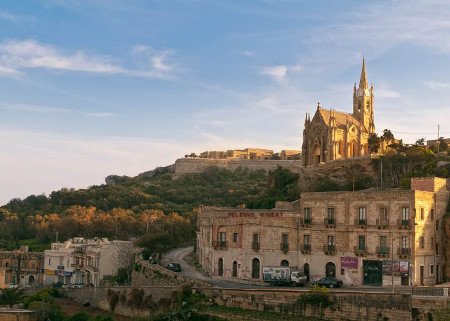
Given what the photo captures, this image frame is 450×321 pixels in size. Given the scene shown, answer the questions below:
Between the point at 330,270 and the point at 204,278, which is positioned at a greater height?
the point at 330,270

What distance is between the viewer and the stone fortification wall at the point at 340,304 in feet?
122

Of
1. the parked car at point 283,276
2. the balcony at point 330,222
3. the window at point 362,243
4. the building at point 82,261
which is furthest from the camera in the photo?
the building at point 82,261

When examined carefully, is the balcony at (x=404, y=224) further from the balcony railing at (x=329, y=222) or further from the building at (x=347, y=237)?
the balcony railing at (x=329, y=222)

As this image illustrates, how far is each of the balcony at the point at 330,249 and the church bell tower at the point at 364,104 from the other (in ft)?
176

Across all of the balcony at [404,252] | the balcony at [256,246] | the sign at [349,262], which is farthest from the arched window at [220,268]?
the balcony at [404,252]

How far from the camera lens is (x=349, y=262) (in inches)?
1901

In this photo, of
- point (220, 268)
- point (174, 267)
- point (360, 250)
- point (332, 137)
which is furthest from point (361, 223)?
point (332, 137)

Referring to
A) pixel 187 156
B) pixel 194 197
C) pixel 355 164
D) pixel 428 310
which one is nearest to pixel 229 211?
pixel 428 310

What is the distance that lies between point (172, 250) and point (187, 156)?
310ft

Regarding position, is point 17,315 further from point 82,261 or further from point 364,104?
point 364,104

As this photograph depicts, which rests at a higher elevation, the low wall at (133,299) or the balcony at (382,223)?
the balcony at (382,223)

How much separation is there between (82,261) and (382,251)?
45.3 metres

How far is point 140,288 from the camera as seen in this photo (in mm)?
53812

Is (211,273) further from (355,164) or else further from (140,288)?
(355,164)
